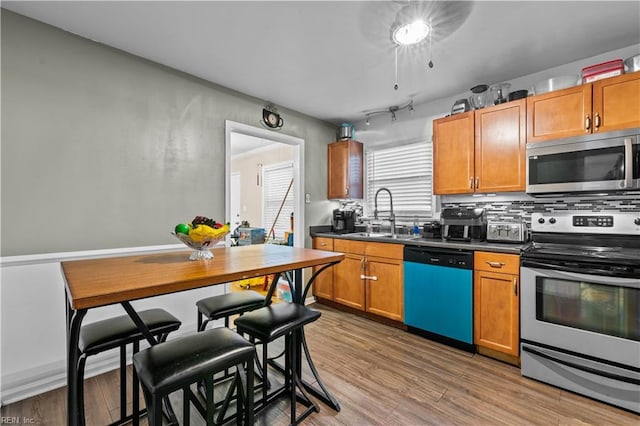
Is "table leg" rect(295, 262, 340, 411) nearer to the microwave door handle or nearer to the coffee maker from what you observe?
the coffee maker

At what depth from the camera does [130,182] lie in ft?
7.70

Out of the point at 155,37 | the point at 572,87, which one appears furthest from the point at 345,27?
the point at 572,87

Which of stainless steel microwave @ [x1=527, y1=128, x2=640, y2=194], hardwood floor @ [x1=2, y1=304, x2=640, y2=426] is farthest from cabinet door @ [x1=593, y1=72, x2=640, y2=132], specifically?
hardwood floor @ [x1=2, y1=304, x2=640, y2=426]

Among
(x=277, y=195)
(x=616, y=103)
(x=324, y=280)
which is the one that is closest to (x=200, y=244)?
(x=324, y=280)

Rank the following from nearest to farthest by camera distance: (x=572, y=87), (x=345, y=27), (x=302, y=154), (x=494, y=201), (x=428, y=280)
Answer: (x=345, y=27), (x=572, y=87), (x=428, y=280), (x=494, y=201), (x=302, y=154)

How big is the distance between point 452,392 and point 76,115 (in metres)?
3.29

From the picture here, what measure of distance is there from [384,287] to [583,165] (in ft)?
6.37

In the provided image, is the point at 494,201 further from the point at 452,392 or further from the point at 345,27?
the point at 345,27

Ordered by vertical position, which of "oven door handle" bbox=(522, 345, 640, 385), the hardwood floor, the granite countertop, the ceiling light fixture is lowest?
the hardwood floor

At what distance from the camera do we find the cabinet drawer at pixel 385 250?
9.57 ft

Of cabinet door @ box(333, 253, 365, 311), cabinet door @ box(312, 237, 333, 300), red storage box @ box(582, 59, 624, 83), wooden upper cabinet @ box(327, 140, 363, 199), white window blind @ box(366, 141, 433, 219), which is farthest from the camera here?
wooden upper cabinet @ box(327, 140, 363, 199)

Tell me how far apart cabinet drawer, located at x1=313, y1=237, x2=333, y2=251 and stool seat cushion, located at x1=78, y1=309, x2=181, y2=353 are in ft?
7.15

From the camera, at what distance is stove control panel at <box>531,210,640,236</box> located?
6.98 ft

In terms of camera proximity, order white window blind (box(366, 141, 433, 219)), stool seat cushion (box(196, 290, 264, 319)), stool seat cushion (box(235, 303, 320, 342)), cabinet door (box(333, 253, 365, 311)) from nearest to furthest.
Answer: stool seat cushion (box(235, 303, 320, 342))
stool seat cushion (box(196, 290, 264, 319))
cabinet door (box(333, 253, 365, 311))
white window blind (box(366, 141, 433, 219))
